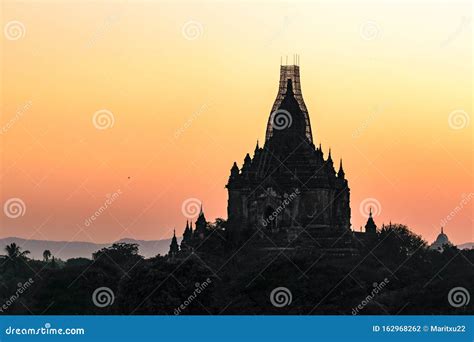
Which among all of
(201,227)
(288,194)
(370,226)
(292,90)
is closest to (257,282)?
(288,194)

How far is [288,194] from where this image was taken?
135375mm

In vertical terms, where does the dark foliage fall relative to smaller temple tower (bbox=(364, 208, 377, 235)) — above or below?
below

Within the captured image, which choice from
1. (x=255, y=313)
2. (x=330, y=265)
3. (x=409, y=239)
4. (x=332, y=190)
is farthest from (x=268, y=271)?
(x=409, y=239)

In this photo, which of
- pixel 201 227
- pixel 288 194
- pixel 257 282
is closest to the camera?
pixel 257 282

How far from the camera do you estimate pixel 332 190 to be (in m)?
138

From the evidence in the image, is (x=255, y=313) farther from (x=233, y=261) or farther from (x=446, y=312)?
(x=233, y=261)

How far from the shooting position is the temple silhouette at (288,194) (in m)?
134

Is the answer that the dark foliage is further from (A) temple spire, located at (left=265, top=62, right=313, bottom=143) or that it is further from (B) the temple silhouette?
(A) temple spire, located at (left=265, top=62, right=313, bottom=143)

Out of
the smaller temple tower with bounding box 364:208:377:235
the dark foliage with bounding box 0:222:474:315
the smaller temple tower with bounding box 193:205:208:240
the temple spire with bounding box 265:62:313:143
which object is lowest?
the dark foliage with bounding box 0:222:474:315

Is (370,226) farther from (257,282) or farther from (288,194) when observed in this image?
(257,282)

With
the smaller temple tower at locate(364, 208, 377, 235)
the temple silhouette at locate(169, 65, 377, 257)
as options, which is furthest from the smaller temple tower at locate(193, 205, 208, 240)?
the smaller temple tower at locate(364, 208, 377, 235)

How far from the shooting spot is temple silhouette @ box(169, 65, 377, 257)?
439 feet

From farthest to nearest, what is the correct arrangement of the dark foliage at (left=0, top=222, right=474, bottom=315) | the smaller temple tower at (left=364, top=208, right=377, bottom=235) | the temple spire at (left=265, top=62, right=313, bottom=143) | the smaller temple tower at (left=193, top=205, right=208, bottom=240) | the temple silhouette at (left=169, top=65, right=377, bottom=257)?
the smaller temple tower at (left=364, top=208, right=377, bottom=235) → the temple spire at (left=265, top=62, right=313, bottom=143) → the smaller temple tower at (left=193, top=205, right=208, bottom=240) → the temple silhouette at (left=169, top=65, right=377, bottom=257) → the dark foliage at (left=0, top=222, right=474, bottom=315)

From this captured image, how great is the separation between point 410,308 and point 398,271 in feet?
72.8
